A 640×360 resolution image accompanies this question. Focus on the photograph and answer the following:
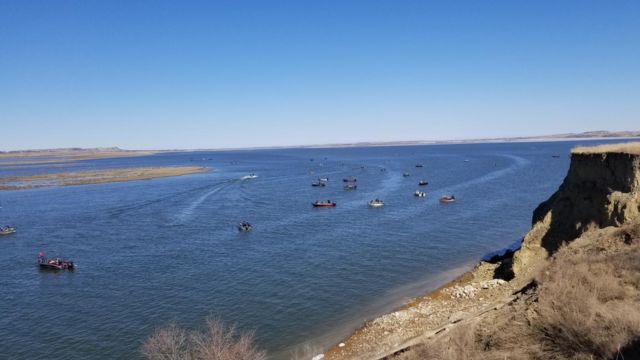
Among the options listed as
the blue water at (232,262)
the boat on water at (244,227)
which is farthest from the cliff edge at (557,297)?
the boat on water at (244,227)

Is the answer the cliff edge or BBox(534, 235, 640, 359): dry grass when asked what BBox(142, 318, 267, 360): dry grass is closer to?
the cliff edge

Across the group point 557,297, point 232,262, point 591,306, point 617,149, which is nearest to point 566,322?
point 591,306

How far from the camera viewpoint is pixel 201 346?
25078 millimetres

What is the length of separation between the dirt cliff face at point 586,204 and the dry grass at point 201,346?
19.1 meters

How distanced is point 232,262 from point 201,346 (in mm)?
19334

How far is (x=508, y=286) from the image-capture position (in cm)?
3122

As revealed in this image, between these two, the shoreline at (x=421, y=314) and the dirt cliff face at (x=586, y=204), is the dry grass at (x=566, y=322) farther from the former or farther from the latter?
the dirt cliff face at (x=586, y=204)

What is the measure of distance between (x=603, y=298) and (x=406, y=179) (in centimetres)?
10199

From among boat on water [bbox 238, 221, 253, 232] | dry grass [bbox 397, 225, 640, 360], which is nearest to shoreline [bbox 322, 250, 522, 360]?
dry grass [bbox 397, 225, 640, 360]

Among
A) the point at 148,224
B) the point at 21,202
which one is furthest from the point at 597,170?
the point at 21,202

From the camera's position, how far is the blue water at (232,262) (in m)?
30.4

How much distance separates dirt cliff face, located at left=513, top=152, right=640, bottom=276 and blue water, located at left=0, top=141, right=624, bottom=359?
7.94m

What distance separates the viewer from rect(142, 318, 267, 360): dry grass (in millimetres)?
21234

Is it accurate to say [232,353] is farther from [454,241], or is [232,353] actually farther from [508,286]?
[454,241]
